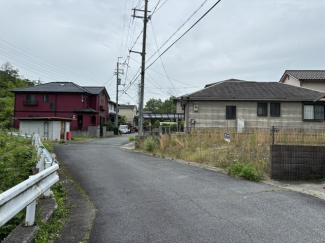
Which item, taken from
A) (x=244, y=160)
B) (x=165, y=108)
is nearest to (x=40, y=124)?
(x=244, y=160)

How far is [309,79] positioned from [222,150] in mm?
21727

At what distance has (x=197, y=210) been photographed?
440 centimetres

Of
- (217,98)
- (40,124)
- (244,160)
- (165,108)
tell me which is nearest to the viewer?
(244,160)

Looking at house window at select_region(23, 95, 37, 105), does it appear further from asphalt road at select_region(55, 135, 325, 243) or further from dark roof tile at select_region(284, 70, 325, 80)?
dark roof tile at select_region(284, 70, 325, 80)

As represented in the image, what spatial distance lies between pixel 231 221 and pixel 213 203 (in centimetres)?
93

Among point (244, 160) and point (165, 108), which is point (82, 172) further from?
point (165, 108)

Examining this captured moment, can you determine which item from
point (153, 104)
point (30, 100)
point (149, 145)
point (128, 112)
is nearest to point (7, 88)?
point (30, 100)

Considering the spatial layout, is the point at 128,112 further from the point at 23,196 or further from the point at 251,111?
the point at 23,196

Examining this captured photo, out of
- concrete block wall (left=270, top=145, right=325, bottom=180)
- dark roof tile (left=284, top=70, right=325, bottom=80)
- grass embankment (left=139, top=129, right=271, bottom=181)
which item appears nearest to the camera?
concrete block wall (left=270, top=145, right=325, bottom=180)

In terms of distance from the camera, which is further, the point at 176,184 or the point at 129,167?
the point at 129,167

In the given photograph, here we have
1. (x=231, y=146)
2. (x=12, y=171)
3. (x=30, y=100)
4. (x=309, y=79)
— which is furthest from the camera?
(x=30, y=100)

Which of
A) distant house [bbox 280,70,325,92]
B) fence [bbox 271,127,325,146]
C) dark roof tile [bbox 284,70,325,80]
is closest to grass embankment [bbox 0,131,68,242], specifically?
fence [bbox 271,127,325,146]

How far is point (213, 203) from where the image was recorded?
4.83 m

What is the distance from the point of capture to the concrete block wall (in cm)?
705
